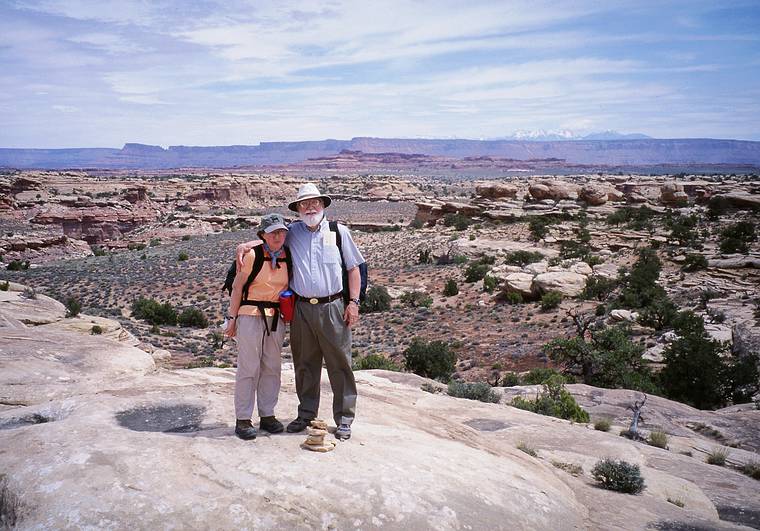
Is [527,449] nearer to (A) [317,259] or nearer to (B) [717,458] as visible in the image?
(B) [717,458]

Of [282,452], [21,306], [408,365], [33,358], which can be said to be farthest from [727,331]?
[21,306]

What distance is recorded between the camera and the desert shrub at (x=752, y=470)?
20.6 feet

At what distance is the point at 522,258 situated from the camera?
27.4 m

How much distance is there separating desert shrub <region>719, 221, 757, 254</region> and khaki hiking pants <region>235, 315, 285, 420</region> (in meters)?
25.9

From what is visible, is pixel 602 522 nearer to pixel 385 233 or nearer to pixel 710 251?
pixel 710 251

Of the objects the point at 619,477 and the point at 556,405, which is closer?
the point at 619,477

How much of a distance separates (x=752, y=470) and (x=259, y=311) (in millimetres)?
6160

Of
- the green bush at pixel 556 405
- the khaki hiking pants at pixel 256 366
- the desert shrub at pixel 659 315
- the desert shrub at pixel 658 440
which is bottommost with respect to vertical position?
the desert shrub at pixel 659 315

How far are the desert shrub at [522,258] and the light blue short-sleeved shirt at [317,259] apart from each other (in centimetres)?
2388

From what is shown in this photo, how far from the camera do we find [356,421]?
16.5 feet

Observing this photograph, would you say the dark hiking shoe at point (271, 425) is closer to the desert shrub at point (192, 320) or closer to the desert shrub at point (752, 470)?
the desert shrub at point (752, 470)

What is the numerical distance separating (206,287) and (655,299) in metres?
19.7

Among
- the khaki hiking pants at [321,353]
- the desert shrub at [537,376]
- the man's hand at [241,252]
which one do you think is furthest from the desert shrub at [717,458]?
the man's hand at [241,252]

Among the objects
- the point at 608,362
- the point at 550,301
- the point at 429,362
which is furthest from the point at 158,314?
the point at 608,362
